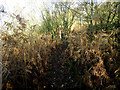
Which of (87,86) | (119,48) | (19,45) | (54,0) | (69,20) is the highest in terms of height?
(54,0)

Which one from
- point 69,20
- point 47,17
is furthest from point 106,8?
point 47,17

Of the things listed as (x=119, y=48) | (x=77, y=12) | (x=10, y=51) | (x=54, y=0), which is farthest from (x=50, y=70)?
(x=54, y=0)

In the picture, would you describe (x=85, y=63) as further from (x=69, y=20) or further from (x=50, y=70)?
(x=69, y=20)

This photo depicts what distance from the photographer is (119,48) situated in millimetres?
2662

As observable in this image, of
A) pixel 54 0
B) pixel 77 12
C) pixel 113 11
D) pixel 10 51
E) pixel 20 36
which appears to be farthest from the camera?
pixel 54 0

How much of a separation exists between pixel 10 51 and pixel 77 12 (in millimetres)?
2806

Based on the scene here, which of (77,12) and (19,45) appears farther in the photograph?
(77,12)

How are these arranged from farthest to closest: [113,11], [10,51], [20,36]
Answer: [113,11], [20,36], [10,51]

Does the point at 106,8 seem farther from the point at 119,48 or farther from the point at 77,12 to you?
the point at 119,48

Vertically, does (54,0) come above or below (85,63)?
above

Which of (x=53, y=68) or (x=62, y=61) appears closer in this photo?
(x=53, y=68)

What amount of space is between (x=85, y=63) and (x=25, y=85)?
148 centimetres

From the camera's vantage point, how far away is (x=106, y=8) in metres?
3.46

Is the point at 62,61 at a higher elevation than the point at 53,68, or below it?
higher
